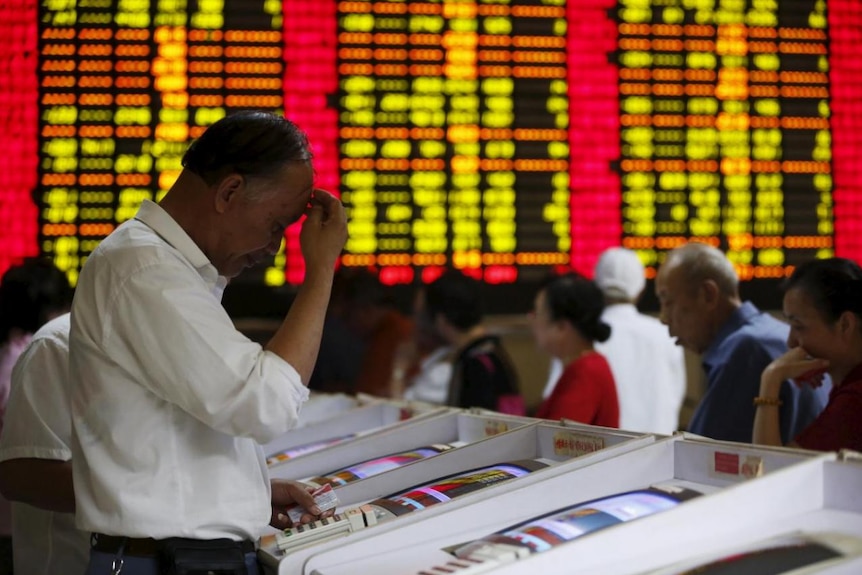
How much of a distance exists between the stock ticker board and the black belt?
335 cm

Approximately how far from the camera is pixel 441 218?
17.9 feet

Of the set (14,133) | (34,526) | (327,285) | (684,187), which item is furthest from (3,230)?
(327,285)

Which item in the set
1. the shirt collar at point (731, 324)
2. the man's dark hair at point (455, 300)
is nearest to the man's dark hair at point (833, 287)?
the shirt collar at point (731, 324)

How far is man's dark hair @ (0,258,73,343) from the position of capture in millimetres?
3402

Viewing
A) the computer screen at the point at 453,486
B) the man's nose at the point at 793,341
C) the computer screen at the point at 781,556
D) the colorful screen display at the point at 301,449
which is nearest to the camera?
the computer screen at the point at 781,556

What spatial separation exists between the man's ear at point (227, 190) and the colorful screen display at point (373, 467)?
0.80 metres

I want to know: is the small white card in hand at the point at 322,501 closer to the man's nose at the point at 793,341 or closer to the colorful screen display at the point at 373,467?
the colorful screen display at the point at 373,467

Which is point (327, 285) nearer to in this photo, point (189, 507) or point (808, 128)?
point (189, 507)

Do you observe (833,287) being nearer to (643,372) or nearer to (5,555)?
(643,372)

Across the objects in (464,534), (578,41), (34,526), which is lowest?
(34,526)

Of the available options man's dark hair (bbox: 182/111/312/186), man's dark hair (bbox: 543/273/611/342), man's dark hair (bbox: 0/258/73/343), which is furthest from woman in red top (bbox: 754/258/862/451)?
man's dark hair (bbox: 0/258/73/343)

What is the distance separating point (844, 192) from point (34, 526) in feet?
14.6

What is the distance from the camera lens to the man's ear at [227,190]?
1944 millimetres

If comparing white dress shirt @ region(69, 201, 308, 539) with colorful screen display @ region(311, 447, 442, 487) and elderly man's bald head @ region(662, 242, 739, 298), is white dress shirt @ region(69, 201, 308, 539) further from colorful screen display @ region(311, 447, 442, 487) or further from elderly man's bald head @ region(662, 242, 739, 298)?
elderly man's bald head @ region(662, 242, 739, 298)
